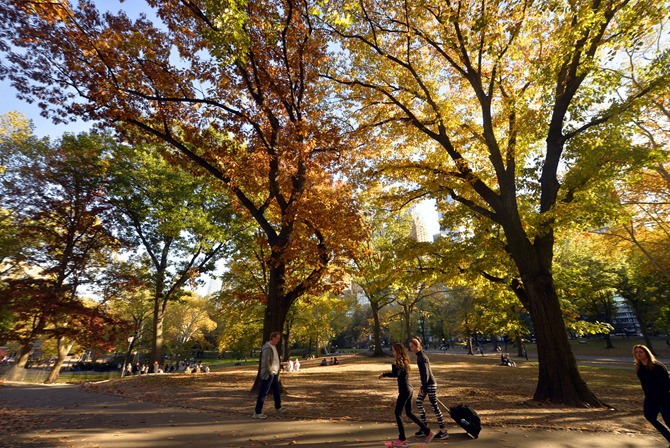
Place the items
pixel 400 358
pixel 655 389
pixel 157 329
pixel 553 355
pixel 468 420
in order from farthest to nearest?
pixel 157 329 → pixel 553 355 → pixel 400 358 → pixel 468 420 → pixel 655 389

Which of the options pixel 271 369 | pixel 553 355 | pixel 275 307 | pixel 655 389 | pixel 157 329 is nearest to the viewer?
pixel 655 389

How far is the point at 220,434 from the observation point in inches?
227

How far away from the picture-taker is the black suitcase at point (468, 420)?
18.4 ft

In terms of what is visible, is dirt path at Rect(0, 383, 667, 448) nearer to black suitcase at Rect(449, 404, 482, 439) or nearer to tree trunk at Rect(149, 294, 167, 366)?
black suitcase at Rect(449, 404, 482, 439)

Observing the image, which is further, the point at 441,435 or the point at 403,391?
the point at 403,391

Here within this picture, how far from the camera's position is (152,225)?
20.9 meters

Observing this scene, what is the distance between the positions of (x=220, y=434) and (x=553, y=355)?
8.94 meters

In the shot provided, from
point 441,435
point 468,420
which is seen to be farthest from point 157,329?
point 468,420

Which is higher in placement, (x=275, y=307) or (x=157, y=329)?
(x=275, y=307)

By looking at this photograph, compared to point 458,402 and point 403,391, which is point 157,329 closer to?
point 458,402

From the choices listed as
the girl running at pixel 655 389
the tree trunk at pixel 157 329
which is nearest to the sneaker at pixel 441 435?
the girl running at pixel 655 389

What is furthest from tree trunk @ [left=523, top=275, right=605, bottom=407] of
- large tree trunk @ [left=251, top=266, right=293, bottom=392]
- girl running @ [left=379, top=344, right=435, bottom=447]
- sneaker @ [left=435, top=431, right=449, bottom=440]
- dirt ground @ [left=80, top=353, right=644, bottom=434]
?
large tree trunk @ [left=251, top=266, right=293, bottom=392]

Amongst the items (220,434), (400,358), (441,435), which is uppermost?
(400,358)

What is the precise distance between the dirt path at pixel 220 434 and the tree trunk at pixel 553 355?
8.03 ft
